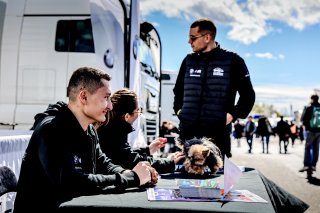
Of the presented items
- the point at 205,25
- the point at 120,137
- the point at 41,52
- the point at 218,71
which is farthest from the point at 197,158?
the point at 41,52

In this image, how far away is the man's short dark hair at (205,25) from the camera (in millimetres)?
2842

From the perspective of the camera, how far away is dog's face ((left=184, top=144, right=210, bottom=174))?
2094 millimetres

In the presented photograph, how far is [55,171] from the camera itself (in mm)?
1480

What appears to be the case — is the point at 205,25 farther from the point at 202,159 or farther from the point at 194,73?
the point at 202,159

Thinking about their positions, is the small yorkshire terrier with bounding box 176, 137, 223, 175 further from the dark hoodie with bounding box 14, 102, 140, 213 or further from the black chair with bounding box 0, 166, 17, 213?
the black chair with bounding box 0, 166, 17, 213

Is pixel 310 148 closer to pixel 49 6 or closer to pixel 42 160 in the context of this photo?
pixel 49 6

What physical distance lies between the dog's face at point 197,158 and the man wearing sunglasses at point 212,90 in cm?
70

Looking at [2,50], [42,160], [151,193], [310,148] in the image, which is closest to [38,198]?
[42,160]

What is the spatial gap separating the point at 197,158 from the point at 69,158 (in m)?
0.78

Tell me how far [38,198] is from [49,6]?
3789mm

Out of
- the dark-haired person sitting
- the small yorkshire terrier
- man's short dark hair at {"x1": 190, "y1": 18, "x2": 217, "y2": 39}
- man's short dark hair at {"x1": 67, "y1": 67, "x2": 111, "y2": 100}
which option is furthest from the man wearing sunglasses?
man's short dark hair at {"x1": 67, "y1": 67, "x2": 111, "y2": 100}

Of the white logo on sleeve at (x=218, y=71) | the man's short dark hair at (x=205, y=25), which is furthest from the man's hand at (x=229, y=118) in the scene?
the man's short dark hair at (x=205, y=25)

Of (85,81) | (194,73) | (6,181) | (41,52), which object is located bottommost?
(6,181)

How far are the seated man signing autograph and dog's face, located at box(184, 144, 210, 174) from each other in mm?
354
